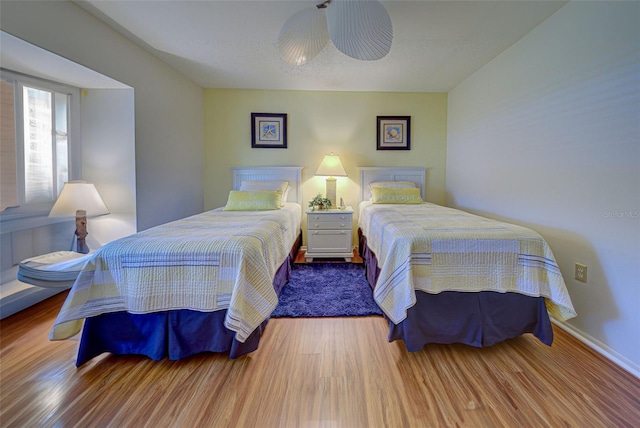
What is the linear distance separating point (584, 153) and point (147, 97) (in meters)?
3.65

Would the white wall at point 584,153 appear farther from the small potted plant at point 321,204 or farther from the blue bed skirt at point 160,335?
the blue bed skirt at point 160,335

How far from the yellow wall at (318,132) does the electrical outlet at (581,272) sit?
7.29 feet

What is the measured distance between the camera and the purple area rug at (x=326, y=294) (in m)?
2.03

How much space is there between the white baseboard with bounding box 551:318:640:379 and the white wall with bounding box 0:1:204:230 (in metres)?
3.60

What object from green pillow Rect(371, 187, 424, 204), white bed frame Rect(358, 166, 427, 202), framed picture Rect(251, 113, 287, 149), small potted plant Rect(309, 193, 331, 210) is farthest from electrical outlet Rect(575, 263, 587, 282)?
framed picture Rect(251, 113, 287, 149)

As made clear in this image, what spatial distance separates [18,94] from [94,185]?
82 centimetres

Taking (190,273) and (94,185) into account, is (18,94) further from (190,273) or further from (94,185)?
(190,273)

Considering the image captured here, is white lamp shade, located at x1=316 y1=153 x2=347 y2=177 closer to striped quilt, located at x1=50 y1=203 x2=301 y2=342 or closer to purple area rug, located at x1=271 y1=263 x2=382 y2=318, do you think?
purple area rug, located at x1=271 y1=263 x2=382 y2=318

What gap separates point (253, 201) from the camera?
2857 mm

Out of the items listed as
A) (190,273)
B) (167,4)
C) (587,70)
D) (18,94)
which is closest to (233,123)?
(167,4)

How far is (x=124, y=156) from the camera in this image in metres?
2.43

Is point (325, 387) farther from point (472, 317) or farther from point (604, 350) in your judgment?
point (604, 350)

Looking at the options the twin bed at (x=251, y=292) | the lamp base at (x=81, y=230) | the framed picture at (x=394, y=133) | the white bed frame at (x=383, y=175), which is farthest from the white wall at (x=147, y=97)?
the framed picture at (x=394, y=133)

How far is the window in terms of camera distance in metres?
1.97
